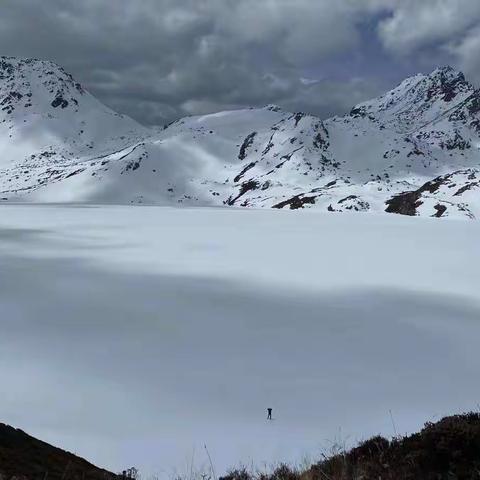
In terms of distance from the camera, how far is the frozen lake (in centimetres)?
973

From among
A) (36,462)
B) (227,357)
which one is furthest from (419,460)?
(227,357)

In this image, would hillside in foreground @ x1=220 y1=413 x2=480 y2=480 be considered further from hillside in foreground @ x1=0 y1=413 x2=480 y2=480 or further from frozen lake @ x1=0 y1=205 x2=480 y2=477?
frozen lake @ x1=0 y1=205 x2=480 y2=477

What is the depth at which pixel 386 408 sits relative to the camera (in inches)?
423

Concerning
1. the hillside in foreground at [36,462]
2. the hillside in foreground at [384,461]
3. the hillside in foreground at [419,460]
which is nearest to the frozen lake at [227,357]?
the hillside in foreground at [36,462]

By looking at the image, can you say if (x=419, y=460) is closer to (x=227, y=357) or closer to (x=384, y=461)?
(x=384, y=461)

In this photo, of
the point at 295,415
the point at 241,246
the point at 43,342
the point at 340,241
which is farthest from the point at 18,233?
the point at 295,415

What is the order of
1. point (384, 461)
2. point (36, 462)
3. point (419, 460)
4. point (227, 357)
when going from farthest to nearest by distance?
point (227, 357), point (36, 462), point (384, 461), point (419, 460)

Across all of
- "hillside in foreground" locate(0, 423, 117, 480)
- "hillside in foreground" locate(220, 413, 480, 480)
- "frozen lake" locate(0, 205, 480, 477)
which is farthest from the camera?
"frozen lake" locate(0, 205, 480, 477)

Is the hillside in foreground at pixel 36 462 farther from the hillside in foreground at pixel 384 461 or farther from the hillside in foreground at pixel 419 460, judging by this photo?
the hillside in foreground at pixel 419 460

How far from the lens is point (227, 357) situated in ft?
44.2

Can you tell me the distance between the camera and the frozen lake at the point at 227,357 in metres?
9.73

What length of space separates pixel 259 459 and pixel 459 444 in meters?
3.98

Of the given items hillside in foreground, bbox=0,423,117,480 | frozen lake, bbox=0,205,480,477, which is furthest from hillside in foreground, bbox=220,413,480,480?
frozen lake, bbox=0,205,480,477

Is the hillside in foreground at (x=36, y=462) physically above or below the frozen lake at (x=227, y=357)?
below
